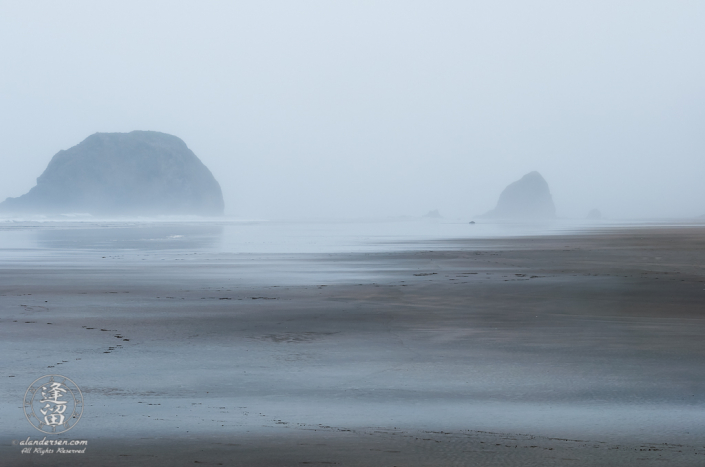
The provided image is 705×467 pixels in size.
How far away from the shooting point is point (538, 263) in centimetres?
2231

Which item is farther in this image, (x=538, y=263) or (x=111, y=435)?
(x=538, y=263)

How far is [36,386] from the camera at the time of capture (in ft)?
20.1

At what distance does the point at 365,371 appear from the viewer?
22.7 feet

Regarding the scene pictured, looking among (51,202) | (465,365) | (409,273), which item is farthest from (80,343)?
(51,202)

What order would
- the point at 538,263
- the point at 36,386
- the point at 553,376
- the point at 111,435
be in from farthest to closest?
the point at 538,263, the point at 553,376, the point at 36,386, the point at 111,435

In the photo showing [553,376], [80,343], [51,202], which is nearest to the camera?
[553,376]

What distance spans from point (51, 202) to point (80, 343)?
206198 mm

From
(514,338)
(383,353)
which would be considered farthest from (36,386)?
(514,338)

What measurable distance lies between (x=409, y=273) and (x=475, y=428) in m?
13.8

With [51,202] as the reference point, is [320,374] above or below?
below

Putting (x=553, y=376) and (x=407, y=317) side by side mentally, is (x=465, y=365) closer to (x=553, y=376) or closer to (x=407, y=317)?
(x=553, y=376)

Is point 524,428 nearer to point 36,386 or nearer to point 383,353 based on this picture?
point 383,353

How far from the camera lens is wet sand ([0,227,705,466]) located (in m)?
4.56

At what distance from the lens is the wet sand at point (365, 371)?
4.56 m
